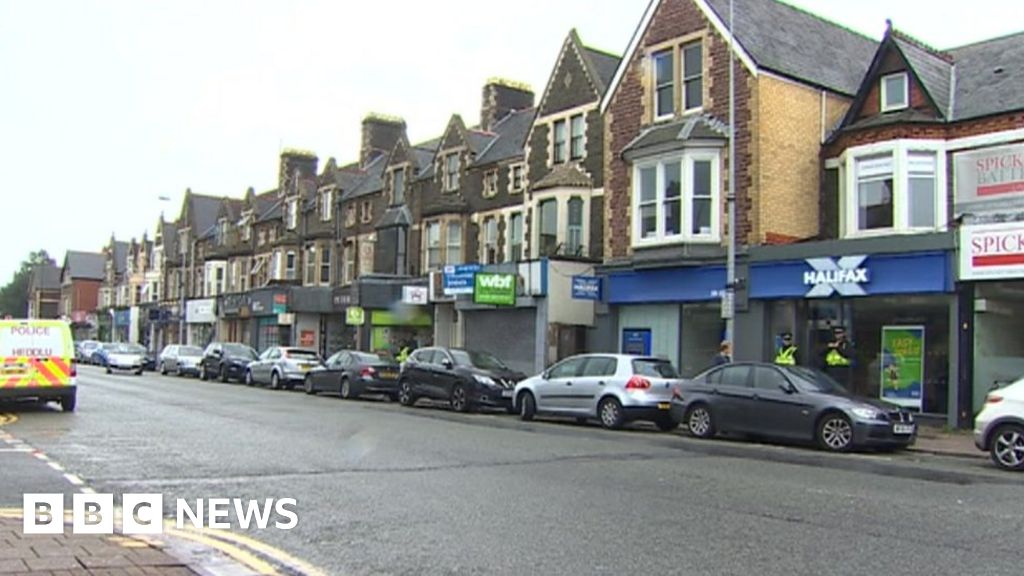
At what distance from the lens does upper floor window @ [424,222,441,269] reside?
36938 mm

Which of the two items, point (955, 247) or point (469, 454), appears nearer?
point (469, 454)

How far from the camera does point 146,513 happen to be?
8.48 metres

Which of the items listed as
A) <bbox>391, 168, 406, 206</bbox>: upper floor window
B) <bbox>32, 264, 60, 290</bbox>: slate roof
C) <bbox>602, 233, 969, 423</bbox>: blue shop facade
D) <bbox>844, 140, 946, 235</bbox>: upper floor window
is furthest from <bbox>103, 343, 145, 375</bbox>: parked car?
<bbox>32, 264, 60, 290</bbox>: slate roof

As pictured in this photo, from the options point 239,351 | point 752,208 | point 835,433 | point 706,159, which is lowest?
point 835,433

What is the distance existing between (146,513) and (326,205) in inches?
1567

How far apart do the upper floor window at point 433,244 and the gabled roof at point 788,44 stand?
445 inches

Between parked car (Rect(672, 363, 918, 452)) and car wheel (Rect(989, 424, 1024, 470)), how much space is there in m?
1.79

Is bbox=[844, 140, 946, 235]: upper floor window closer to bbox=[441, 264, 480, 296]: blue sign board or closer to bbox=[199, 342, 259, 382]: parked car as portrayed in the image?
bbox=[441, 264, 480, 296]: blue sign board

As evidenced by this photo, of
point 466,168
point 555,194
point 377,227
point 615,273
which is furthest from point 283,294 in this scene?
point 615,273

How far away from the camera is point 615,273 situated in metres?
26.5

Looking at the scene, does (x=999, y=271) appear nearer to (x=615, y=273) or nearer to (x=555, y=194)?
(x=615, y=273)

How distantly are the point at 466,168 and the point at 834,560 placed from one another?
30.1 metres

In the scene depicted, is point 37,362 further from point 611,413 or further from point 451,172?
point 451,172

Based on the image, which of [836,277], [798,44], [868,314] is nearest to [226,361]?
[798,44]
